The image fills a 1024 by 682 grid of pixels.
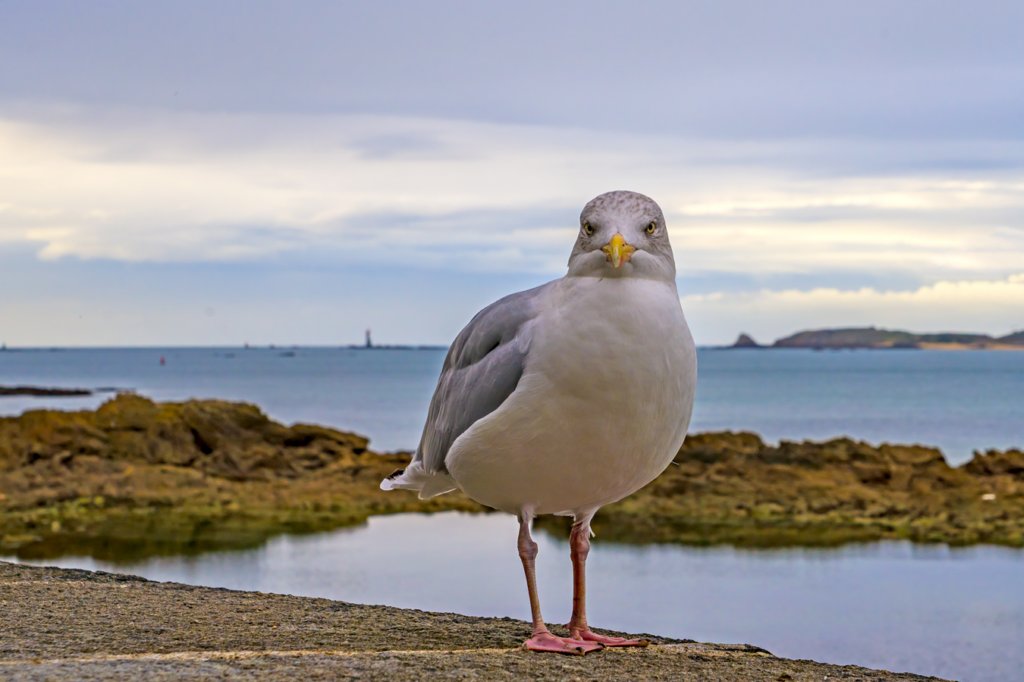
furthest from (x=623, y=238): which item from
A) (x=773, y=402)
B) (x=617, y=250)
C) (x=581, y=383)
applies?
(x=773, y=402)

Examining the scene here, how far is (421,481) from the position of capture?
7.18 meters

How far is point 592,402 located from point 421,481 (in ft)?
5.59

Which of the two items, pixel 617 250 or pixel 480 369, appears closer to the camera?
pixel 617 250

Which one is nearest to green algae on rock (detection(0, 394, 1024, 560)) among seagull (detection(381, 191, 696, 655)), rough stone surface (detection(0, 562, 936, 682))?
rough stone surface (detection(0, 562, 936, 682))

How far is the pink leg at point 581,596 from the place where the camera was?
6.73 meters

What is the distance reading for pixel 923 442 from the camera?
58250 mm

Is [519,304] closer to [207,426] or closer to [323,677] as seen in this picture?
[323,677]

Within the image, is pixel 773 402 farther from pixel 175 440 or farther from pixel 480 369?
pixel 480 369

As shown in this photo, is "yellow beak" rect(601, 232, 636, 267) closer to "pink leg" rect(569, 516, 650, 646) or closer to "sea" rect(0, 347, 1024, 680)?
"pink leg" rect(569, 516, 650, 646)

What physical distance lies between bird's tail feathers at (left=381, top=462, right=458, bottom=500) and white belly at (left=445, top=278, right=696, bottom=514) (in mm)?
639

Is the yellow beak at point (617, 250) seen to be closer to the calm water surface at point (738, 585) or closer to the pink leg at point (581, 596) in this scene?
the pink leg at point (581, 596)

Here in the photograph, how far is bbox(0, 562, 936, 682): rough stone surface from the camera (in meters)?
5.71

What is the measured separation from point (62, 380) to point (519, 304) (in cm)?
13756

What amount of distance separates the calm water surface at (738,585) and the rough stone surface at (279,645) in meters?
6.47
